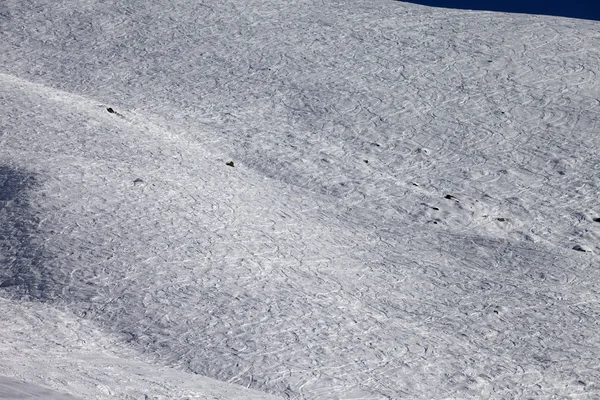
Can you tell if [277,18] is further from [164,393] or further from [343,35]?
[164,393]

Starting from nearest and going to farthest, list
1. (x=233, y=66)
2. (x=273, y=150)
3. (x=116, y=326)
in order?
(x=116, y=326)
(x=273, y=150)
(x=233, y=66)

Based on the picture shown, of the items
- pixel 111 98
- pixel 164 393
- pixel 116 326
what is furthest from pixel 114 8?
pixel 164 393

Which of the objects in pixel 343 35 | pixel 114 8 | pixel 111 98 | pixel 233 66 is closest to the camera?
pixel 111 98

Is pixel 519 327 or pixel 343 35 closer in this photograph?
pixel 519 327

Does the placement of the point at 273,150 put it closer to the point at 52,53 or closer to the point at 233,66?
the point at 233,66

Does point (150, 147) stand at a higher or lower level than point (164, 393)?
lower

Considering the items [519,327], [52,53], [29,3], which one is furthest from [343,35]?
[519,327]
